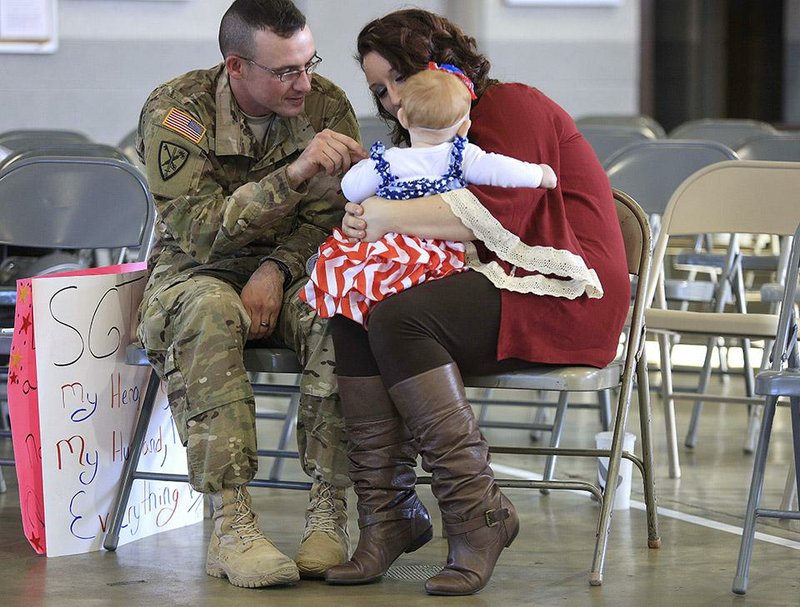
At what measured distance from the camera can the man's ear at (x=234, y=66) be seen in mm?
2812

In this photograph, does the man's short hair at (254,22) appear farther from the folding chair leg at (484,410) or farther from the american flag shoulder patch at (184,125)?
the folding chair leg at (484,410)

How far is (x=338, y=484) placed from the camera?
8.71ft

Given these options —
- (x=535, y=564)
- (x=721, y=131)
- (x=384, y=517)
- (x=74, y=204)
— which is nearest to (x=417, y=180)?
(x=384, y=517)

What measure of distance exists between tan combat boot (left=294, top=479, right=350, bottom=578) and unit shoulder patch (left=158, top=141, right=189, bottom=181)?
730mm

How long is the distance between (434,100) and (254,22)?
58cm

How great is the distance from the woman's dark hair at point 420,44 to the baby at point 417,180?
0.05m

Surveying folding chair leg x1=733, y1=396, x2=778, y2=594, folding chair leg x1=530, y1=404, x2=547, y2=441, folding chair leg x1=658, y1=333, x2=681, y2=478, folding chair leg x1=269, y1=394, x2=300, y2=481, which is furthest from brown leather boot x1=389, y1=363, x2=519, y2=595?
folding chair leg x1=530, y1=404, x2=547, y2=441

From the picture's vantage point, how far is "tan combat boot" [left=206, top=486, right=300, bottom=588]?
2545 mm

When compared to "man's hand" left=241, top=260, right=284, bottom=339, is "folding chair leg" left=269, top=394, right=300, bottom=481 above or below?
below

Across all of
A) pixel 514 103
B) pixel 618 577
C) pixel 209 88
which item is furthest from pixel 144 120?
pixel 618 577

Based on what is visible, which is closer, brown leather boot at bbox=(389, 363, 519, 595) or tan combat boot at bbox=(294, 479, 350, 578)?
brown leather boot at bbox=(389, 363, 519, 595)

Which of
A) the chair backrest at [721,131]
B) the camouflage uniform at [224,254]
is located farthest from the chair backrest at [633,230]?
the chair backrest at [721,131]

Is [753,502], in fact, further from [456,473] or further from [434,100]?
[434,100]

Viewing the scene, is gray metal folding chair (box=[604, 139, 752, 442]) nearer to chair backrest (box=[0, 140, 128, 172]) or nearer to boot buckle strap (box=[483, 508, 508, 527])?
chair backrest (box=[0, 140, 128, 172])
